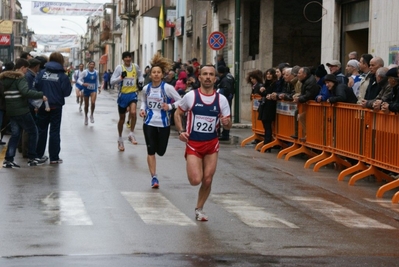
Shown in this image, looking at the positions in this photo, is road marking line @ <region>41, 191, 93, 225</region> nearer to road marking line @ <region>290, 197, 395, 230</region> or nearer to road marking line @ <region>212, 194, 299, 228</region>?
road marking line @ <region>212, 194, 299, 228</region>

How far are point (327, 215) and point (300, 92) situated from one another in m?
7.22

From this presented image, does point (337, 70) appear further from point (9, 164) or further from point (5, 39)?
point (5, 39)

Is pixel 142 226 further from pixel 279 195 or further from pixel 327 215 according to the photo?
pixel 279 195

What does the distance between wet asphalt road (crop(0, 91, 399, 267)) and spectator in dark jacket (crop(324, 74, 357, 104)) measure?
1.27 m

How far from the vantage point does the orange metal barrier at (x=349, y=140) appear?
1362cm

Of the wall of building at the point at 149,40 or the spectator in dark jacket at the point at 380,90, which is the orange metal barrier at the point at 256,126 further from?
the wall of building at the point at 149,40

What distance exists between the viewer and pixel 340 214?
36.6ft

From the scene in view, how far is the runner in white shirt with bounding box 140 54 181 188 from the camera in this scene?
13.3m

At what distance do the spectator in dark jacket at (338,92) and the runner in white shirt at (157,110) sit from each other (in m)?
3.46

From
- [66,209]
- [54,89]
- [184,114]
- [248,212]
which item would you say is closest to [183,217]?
[248,212]

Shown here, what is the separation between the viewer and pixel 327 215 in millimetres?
11031

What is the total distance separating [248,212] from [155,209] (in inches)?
43.5

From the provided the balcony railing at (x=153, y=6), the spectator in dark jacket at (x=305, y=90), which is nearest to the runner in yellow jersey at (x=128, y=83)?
the spectator in dark jacket at (x=305, y=90)

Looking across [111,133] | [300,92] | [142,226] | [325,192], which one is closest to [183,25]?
[111,133]
